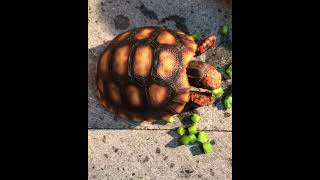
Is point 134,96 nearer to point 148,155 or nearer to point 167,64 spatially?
point 167,64

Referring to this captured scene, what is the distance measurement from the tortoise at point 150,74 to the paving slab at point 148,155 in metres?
0.60

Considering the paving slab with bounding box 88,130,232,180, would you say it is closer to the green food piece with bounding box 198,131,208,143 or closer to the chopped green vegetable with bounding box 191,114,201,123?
the green food piece with bounding box 198,131,208,143

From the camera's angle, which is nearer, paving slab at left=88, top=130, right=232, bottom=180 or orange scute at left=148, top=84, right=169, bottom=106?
orange scute at left=148, top=84, right=169, bottom=106

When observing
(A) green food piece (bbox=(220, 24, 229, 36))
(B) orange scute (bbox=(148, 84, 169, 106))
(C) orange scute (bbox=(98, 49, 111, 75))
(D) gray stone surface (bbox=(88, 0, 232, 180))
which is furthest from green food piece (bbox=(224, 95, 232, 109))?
(C) orange scute (bbox=(98, 49, 111, 75))

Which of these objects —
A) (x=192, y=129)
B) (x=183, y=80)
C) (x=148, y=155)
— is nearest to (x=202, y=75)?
(x=183, y=80)

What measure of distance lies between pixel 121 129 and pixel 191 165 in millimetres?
971

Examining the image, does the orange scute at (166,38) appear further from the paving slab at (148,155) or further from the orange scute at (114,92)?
the paving slab at (148,155)

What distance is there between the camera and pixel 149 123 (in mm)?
4527

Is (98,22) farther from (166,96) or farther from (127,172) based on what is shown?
(127,172)

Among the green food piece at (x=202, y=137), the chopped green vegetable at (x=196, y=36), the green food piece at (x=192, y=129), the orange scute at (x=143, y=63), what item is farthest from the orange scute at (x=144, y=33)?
the green food piece at (x=202, y=137)

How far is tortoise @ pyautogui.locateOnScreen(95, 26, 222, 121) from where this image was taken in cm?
367

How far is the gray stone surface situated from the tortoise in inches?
21.8

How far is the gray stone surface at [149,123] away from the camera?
453 cm

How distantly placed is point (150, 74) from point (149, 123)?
104cm
